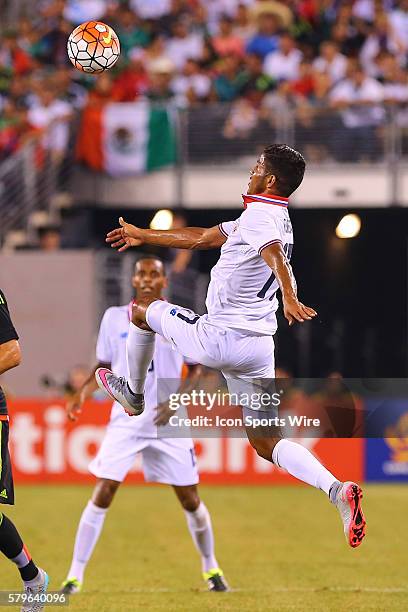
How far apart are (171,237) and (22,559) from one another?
7.44 ft

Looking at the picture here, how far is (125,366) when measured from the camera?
1027 cm

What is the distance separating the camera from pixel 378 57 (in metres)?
17.9

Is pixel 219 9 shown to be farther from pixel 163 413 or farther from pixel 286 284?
pixel 286 284

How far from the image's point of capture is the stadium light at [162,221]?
33.6 ft

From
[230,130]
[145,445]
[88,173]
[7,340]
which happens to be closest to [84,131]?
[88,173]

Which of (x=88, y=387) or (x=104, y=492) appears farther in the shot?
(x=104, y=492)

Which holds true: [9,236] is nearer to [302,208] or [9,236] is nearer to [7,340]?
[302,208]

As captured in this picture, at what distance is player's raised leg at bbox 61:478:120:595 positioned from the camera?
395 inches

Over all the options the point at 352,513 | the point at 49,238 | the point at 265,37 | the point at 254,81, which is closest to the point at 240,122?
the point at 254,81

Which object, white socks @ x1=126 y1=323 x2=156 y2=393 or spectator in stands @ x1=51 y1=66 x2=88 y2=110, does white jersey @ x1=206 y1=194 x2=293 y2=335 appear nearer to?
white socks @ x1=126 y1=323 x2=156 y2=393

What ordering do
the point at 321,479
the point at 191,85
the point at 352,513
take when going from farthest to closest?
the point at 191,85 < the point at 321,479 < the point at 352,513

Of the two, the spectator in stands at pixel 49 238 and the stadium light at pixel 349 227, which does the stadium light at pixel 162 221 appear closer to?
the stadium light at pixel 349 227

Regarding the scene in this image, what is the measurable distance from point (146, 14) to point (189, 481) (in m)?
11.3

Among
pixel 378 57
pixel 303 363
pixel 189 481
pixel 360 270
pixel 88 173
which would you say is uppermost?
pixel 378 57
